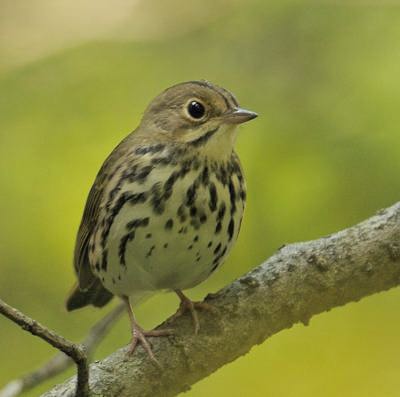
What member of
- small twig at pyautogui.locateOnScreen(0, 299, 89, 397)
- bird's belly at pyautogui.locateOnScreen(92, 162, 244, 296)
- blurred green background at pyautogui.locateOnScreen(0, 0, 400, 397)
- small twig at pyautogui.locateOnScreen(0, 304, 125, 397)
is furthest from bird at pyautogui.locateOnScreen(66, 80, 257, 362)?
small twig at pyautogui.locateOnScreen(0, 299, 89, 397)

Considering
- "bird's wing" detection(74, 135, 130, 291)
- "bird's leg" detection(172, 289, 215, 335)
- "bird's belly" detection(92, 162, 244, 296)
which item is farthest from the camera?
"bird's wing" detection(74, 135, 130, 291)

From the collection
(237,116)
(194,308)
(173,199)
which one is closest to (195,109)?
(237,116)

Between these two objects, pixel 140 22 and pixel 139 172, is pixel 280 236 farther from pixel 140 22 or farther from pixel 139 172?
pixel 140 22

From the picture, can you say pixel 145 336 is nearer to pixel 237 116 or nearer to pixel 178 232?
pixel 178 232

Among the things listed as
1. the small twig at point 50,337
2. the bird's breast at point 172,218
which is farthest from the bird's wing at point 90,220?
the small twig at point 50,337

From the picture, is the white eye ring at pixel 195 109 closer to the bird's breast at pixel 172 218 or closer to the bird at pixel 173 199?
the bird at pixel 173 199

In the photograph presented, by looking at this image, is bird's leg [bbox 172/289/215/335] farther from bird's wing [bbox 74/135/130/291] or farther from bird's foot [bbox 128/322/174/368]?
bird's wing [bbox 74/135/130/291]

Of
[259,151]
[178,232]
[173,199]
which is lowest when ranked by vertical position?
[178,232]
